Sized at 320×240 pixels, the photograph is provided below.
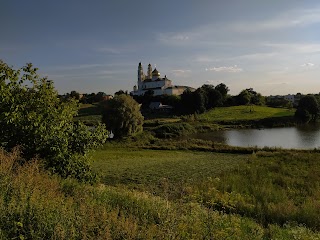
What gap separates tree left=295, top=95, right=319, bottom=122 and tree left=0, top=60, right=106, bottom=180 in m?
80.6

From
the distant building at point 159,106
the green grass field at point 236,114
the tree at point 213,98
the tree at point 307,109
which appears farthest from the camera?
A: the distant building at point 159,106

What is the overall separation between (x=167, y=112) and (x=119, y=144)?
5849 centimetres

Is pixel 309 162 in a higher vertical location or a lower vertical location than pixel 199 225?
lower

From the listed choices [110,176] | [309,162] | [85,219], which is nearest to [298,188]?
[309,162]

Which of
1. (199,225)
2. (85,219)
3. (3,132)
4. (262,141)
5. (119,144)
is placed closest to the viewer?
(85,219)

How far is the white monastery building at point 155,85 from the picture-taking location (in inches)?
5728

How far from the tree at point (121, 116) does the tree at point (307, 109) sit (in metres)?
52.8

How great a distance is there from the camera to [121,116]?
4794 centimetres

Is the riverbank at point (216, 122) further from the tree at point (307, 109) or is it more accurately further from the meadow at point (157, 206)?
the meadow at point (157, 206)

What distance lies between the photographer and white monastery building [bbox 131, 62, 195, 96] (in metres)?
146

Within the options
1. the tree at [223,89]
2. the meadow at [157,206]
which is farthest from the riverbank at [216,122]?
the meadow at [157,206]

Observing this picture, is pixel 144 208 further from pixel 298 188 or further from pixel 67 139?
pixel 298 188

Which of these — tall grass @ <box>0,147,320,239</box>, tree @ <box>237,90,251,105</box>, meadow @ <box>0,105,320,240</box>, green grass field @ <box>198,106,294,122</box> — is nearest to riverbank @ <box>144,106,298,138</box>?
green grass field @ <box>198,106,294,122</box>

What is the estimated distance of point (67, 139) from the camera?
11.4m
